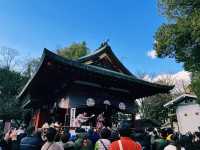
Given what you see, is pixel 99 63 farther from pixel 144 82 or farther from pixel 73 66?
pixel 73 66

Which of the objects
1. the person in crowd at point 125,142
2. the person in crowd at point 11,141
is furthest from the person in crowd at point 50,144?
the person in crowd at point 11,141

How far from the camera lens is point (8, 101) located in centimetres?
3553

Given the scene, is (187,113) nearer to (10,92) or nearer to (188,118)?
(188,118)

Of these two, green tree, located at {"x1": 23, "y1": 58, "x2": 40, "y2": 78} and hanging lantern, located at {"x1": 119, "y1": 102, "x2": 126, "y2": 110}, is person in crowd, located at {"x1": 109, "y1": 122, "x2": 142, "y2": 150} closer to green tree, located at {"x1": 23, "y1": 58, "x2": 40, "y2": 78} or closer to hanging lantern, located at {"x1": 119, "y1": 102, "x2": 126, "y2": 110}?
hanging lantern, located at {"x1": 119, "y1": 102, "x2": 126, "y2": 110}

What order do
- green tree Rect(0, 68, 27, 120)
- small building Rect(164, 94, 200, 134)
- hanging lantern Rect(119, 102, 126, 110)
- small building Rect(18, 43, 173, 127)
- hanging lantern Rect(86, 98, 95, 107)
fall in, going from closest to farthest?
small building Rect(18, 43, 173, 127) < hanging lantern Rect(86, 98, 95, 107) < hanging lantern Rect(119, 102, 126, 110) < small building Rect(164, 94, 200, 134) < green tree Rect(0, 68, 27, 120)

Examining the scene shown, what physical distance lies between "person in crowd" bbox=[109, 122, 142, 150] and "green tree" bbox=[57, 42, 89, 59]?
3828 centimetres

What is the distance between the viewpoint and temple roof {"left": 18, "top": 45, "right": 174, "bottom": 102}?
497 inches

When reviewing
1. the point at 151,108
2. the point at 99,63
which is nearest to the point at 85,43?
the point at 151,108

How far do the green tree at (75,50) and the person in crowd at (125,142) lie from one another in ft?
126

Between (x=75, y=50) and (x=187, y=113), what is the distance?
2013 centimetres

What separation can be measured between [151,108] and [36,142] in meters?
39.5

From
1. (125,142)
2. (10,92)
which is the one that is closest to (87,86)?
(125,142)

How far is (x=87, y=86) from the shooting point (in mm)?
14867

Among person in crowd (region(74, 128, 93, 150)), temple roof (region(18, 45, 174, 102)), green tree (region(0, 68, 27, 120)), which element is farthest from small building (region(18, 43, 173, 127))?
green tree (region(0, 68, 27, 120))
